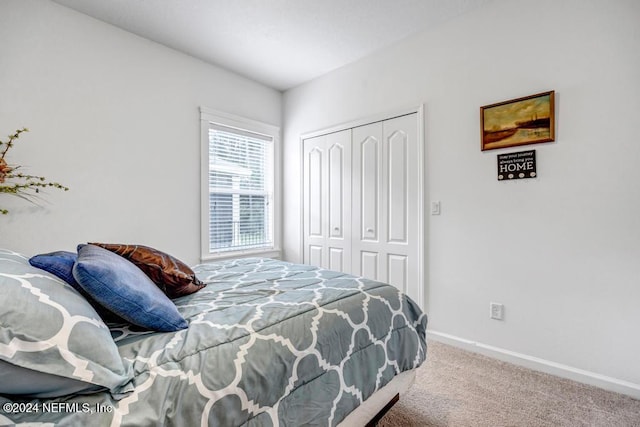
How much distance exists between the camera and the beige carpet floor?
5.32 ft

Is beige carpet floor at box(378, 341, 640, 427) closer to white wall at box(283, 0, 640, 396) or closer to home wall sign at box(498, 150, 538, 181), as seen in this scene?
white wall at box(283, 0, 640, 396)

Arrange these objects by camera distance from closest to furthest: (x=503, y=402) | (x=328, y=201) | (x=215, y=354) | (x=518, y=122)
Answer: (x=215, y=354), (x=503, y=402), (x=518, y=122), (x=328, y=201)

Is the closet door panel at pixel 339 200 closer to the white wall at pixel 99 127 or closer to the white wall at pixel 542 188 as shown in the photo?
the white wall at pixel 542 188

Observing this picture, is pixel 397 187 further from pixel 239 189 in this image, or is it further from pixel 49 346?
pixel 49 346

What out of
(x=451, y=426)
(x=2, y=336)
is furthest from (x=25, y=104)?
(x=451, y=426)

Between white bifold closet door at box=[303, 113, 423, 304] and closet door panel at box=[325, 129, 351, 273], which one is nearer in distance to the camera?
white bifold closet door at box=[303, 113, 423, 304]

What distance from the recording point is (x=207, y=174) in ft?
10.7

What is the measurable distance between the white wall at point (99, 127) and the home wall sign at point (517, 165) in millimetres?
2832

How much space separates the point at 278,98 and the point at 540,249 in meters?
3.34

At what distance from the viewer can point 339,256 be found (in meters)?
3.43

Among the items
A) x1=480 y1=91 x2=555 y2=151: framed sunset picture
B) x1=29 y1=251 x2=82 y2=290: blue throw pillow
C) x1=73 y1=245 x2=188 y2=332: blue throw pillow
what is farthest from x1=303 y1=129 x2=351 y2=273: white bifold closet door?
x1=29 y1=251 x2=82 y2=290: blue throw pillow

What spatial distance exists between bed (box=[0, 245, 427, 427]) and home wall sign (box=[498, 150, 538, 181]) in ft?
4.36

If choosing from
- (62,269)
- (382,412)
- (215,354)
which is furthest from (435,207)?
(62,269)

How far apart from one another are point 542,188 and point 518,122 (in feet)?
1.68
